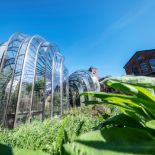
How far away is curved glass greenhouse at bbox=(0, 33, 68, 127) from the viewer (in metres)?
9.13

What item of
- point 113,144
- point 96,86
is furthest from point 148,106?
point 96,86

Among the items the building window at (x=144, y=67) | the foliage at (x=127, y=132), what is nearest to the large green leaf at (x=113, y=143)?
the foliage at (x=127, y=132)

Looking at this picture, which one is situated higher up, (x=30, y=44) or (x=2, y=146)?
(x=30, y=44)

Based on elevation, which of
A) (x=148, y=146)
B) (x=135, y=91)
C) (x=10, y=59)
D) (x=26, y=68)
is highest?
(x=10, y=59)

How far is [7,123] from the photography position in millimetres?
9914

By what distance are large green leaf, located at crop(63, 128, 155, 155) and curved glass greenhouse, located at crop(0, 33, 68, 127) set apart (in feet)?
26.1

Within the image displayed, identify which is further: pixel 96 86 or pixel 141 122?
pixel 96 86

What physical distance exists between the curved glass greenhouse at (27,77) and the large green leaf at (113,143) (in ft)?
26.1

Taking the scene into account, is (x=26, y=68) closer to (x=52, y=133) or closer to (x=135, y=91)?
(x=52, y=133)

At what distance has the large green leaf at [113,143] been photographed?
403 millimetres

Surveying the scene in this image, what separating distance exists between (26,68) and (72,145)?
9.09 meters

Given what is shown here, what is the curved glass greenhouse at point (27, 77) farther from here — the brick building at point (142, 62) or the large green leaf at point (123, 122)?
the brick building at point (142, 62)

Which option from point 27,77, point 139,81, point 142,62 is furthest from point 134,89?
point 142,62

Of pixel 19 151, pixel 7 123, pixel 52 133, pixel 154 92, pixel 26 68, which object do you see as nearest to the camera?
pixel 19 151
